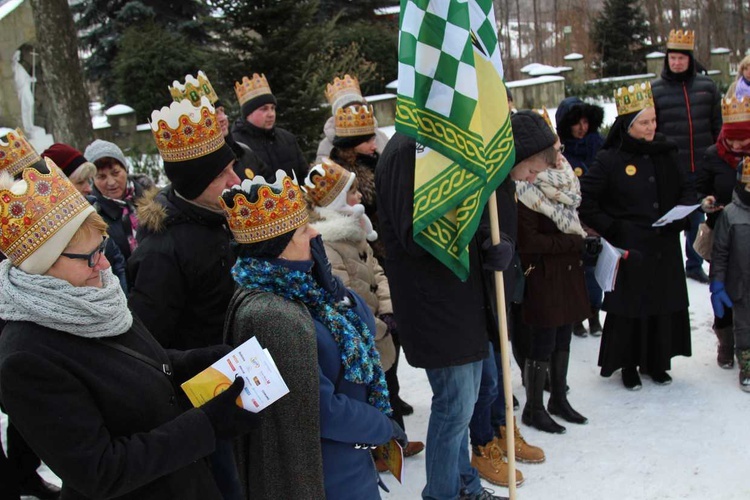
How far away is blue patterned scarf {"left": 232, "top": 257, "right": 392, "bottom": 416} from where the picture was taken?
2.45 m

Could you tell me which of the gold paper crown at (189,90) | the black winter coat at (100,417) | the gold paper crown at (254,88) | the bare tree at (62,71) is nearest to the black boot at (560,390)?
the black winter coat at (100,417)

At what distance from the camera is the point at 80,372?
6.35 feet

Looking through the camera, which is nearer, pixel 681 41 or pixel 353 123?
pixel 353 123

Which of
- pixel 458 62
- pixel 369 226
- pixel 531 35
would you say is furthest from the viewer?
pixel 531 35

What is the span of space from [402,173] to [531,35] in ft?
116

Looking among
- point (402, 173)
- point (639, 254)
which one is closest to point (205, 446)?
point (402, 173)

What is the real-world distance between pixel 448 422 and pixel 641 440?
1.61m

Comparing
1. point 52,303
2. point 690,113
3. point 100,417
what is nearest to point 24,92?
point 690,113

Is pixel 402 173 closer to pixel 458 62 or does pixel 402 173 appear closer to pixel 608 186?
pixel 458 62

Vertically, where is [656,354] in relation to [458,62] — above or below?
below

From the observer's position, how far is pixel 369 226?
3918mm

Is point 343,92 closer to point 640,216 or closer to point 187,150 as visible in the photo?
point 640,216

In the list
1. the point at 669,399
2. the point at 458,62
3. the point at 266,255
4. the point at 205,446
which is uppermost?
the point at 458,62

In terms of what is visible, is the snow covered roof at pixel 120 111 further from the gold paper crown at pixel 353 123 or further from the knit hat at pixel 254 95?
the gold paper crown at pixel 353 123
